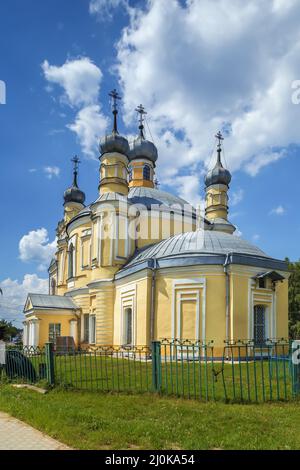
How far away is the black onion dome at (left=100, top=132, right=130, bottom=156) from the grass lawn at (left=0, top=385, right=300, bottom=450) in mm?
17287

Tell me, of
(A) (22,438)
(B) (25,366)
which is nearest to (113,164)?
(B) (25,366)

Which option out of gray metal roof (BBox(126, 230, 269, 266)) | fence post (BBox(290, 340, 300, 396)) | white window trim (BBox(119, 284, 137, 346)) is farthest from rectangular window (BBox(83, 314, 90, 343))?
fence post (BBox(290, 340, 300, 396))

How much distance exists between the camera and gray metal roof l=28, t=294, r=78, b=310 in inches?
914

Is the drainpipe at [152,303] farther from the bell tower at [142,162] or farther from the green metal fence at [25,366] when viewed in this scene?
the bell tower at [142,162]

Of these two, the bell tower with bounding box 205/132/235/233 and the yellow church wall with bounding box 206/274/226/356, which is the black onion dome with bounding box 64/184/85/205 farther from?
the yellow church wall with bounding box 206/274/226/356

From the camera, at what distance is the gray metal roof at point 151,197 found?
23.9 metres

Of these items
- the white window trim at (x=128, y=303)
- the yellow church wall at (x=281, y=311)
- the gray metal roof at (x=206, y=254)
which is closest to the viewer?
the gray metal roof at (x=206, y=254)

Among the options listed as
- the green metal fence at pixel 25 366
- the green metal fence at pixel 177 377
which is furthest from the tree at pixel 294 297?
the green metal fence at pixel 25 366

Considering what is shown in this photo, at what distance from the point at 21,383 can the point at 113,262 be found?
1105 centimetres

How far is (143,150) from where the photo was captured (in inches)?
1111

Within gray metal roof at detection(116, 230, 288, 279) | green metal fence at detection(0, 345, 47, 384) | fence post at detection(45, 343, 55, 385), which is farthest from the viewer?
gray metal roof at detection(116, 230, 288, 279)

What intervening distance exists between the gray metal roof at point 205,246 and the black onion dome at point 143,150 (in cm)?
1191

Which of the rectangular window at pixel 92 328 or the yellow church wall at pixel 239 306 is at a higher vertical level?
the yellow church wall at pixel 239 306

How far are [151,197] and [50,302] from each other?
27.9 feet
